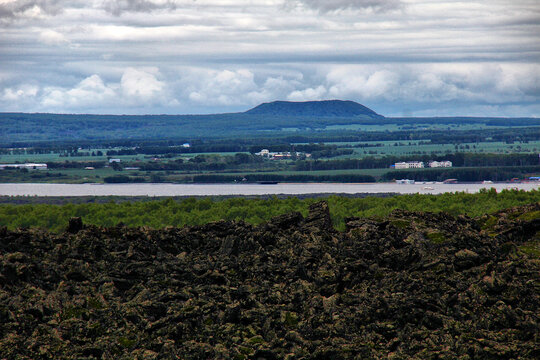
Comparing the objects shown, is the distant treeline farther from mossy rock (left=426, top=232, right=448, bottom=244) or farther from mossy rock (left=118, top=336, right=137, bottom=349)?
mossy rock (left=118, top=336, right=137, bottom=349)

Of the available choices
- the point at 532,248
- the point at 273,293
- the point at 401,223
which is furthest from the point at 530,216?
the point at 273,293

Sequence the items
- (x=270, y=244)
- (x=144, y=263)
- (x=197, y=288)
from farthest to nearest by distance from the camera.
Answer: (x=270, y=244), (x=144, y=263), (x=197, y=288)

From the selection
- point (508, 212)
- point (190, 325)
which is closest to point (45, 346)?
point (190, 325)

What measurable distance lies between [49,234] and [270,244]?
35.9ft

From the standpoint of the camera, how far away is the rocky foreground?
25.6 metres

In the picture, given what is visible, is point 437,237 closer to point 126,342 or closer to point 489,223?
point 489,223

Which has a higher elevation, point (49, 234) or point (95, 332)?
point (49, 234)

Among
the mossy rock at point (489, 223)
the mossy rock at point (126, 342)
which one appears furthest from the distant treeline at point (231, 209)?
the mossy rock at point (126, 342)

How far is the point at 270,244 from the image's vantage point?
117ft

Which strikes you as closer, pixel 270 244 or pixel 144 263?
pixel 144 263

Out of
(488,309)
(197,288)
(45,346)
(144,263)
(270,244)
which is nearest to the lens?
(45,346)

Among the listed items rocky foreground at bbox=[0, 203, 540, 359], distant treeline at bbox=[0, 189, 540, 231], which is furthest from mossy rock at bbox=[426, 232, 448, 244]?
distant treeline at bbox=[0, 189, 540, 231]

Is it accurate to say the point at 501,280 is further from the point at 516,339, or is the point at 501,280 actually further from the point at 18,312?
the point at 18,312

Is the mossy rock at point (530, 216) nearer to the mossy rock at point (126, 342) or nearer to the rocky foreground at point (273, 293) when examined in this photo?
the rocky foreground at point (273, 293)
